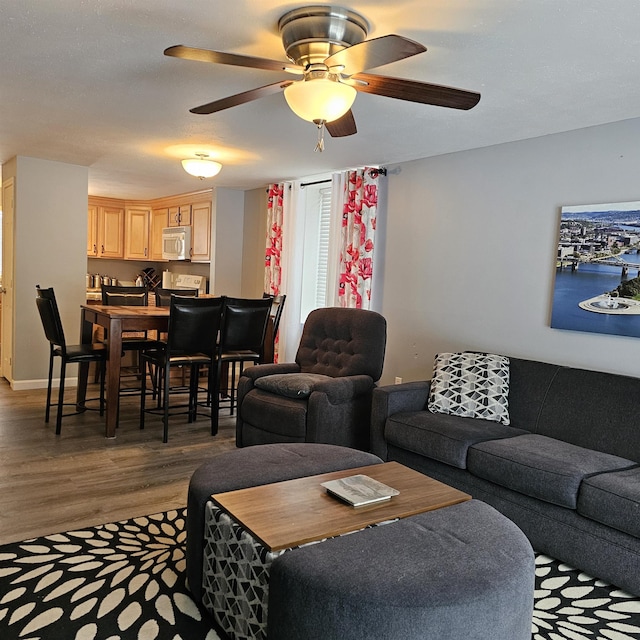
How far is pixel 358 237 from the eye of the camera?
5.29 metres

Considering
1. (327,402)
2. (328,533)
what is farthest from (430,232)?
(328,533)

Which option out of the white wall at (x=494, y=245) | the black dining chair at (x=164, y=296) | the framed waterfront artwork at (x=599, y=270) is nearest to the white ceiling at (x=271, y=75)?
the white wall at (x=494, y=245)

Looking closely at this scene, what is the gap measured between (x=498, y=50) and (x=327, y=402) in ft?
7.49

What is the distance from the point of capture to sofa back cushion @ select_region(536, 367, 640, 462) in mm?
3068

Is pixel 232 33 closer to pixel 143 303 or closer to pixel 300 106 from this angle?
pixel 300 106

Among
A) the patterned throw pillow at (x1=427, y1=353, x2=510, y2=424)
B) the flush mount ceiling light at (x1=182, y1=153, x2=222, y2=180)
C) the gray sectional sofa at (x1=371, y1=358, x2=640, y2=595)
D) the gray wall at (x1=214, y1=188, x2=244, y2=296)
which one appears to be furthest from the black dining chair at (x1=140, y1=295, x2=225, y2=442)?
the gray wall at (x1=214, y1=188, x2=244, y2=296)

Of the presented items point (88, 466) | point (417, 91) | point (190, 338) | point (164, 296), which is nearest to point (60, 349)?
point (190, 338)

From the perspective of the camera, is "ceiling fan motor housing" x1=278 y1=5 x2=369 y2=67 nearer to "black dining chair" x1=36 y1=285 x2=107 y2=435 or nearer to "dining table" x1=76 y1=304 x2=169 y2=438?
"dining table" x1=76 y1=304 x2=169 y2=438

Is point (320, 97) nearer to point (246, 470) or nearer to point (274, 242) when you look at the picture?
point (246, 470)

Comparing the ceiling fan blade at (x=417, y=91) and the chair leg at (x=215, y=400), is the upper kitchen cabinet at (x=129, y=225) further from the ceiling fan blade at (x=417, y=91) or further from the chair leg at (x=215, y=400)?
the ceiling fan blade at (x=417, y=91)

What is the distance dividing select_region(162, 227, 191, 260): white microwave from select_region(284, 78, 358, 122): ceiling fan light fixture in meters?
5.48

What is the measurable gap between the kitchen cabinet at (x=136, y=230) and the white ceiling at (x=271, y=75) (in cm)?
389

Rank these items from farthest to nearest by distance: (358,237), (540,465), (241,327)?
1. (358,237)
2. (241,327)
3. (540,465)

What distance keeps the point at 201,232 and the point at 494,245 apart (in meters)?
4.36
